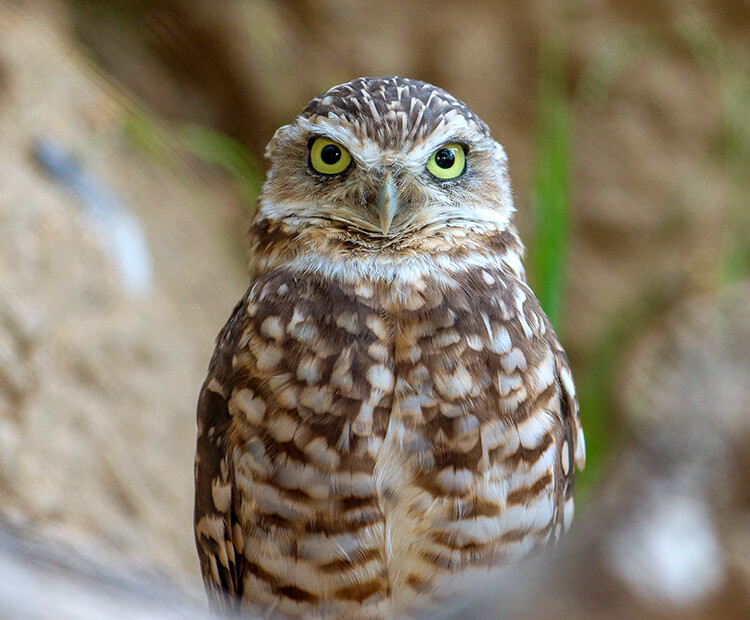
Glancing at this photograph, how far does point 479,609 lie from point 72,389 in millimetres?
2594

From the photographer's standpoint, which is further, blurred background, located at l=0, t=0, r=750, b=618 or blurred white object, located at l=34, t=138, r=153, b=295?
blurred white object, located at l=34, t=138, r=153, b=295

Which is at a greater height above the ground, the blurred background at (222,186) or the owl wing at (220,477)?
the blurred background at (222,186)

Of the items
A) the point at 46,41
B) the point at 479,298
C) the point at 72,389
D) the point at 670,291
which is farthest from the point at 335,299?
the point at 670,291

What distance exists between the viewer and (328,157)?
5.57 ft

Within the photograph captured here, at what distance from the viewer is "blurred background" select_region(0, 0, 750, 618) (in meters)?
2.90

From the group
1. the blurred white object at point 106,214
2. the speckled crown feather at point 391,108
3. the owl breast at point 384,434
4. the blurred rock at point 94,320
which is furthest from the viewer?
the blurred white object at point 106,214

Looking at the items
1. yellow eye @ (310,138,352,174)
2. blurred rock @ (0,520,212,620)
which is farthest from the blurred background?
blurred rock @ (0,520,212,620)

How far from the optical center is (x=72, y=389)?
305 cm

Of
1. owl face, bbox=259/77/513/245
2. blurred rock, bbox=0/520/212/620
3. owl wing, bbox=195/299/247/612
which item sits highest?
owl face, bbox=259/77/513/245

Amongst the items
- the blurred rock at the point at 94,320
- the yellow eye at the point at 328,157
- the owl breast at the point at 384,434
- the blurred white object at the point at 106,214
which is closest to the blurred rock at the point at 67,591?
the owl breast at the point at 384,434

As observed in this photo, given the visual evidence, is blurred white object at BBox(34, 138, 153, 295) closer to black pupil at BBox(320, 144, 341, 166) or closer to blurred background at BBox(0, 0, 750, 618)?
blurred background at BBox(0, 0, 750, 618)

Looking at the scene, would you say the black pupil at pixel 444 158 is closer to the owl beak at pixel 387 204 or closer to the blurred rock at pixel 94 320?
the owl beak at pixel 387 204

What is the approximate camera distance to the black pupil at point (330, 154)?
1.69m

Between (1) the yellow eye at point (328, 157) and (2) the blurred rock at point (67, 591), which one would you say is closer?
(2) the blurred rock at point (67, 591)
